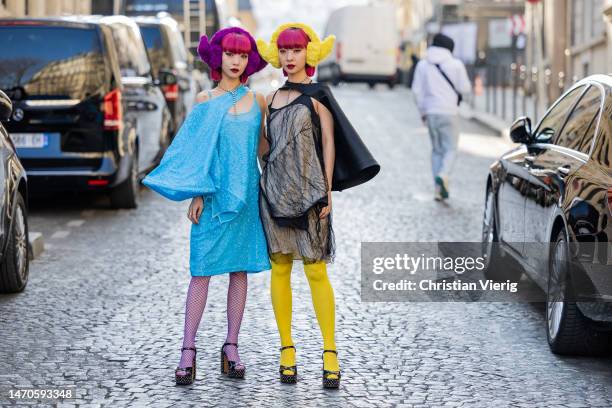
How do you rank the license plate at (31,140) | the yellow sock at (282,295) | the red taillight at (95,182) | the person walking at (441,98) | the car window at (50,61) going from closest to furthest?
the yellow sock at (282,295), the car window at (50,61), the license plate at (31,140), the red taillight at (95,182), the person walking at (441,98)

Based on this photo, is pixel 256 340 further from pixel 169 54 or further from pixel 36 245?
pixel 169 54

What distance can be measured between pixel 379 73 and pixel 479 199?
4037 centimetres

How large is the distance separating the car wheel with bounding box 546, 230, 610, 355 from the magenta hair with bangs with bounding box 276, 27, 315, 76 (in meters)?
1.66

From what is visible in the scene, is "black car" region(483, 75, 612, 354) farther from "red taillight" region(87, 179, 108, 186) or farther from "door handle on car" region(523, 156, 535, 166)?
"red taillight" region(87, 179, 108, 186)

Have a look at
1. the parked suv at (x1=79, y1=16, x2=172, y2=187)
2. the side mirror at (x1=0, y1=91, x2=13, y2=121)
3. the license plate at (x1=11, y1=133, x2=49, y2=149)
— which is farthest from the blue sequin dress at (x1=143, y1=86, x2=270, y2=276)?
the parked suv at (x1=79, y1=16, x2=172, y2=187)

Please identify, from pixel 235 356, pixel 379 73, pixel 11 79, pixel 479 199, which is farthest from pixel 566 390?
pixel 379 73

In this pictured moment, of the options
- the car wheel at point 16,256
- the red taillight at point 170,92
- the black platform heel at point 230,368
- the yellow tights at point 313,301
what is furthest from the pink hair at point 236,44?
the red taillight at point 170,92

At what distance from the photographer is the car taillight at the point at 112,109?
13.7 metres

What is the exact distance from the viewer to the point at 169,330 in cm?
812

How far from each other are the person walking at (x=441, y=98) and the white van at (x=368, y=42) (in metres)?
39.5

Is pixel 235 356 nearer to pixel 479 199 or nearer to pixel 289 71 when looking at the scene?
pixel 289 71

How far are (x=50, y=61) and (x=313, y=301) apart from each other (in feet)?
23.6

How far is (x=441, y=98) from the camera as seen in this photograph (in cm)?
1570

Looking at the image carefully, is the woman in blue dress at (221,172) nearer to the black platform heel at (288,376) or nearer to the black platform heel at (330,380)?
the black platform heel at (288,376)
